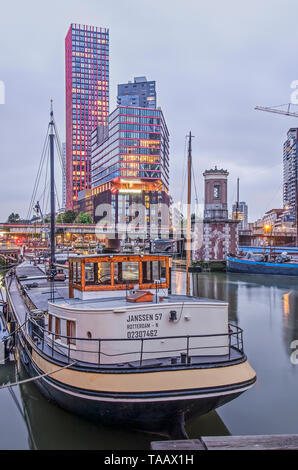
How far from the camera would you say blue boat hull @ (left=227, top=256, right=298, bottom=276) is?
2019 inches

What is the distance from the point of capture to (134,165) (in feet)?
438

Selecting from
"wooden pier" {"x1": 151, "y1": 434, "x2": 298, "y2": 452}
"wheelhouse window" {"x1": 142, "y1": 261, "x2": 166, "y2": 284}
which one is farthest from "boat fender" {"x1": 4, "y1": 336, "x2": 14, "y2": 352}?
"wooden pier" {"x1": 151, "y1": 434, "x2": 298, "y2": 452}

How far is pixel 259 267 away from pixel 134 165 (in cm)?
8911

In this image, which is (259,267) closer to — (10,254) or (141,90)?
(10,254)

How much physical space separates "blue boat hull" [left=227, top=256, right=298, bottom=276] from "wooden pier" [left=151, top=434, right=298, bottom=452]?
1957 inches

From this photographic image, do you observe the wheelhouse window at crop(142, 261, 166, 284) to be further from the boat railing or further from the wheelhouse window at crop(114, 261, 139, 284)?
the boat railing

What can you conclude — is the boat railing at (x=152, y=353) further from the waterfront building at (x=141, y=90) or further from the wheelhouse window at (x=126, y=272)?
the waterfront building at (x=141, y=90)

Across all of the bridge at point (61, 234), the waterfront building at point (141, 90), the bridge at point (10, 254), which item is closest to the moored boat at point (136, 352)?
the bridge at point (10, 254)

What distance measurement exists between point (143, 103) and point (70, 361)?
177199 millimetres

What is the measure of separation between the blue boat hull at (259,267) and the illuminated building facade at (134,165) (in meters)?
77.5

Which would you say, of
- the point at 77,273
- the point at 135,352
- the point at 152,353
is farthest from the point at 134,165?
the point at 135,352
